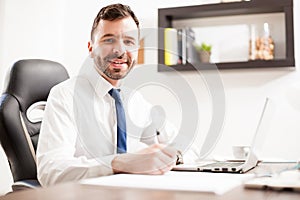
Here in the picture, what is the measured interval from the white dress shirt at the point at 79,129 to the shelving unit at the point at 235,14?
3.07ft

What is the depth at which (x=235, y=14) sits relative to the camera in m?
2.72

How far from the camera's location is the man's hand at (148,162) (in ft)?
3.49

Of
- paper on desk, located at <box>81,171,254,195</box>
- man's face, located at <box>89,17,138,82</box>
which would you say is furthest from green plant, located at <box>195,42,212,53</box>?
paper on desk, located at <box>81,171,254,195</box>

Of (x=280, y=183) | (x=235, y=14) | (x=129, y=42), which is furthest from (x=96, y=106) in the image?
(x=235, y=14)

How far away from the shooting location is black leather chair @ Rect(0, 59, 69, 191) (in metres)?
1.63

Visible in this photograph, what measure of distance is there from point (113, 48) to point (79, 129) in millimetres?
368

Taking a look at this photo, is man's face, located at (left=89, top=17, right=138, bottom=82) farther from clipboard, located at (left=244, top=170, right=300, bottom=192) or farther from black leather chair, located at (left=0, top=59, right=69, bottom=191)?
clipboard, located at (left=244, top=170, right=300, bottom=192)

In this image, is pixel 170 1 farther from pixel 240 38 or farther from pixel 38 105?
pixel 38 105

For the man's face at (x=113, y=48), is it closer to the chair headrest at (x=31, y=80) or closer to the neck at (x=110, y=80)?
the neck at (x=110, y=80)

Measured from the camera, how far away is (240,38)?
272 cm

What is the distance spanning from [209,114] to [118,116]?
1265mm

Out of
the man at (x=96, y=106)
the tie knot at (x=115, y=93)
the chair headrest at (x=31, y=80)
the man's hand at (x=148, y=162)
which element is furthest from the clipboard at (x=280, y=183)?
the chair headrest at (x=31, y=80)

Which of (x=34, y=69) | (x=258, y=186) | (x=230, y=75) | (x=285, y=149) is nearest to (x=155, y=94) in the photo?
(x=230, y=75)

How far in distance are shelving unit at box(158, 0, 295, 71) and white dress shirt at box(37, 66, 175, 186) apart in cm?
94
